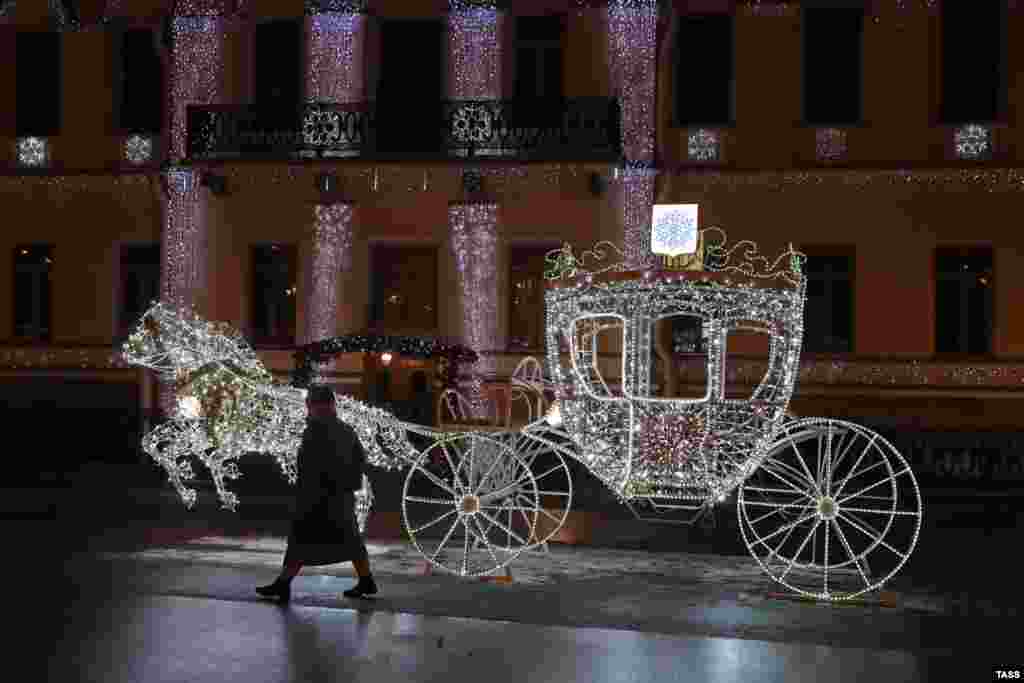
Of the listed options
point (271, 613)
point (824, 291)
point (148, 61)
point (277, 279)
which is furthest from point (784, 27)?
point (271, 613)

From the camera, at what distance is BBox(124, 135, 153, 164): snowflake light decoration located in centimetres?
2644

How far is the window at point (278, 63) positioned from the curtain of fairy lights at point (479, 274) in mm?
4190

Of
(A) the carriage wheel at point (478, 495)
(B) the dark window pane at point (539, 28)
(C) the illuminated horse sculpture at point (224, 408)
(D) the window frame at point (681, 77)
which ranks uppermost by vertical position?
(B) the dark window pane at point (539, 28)

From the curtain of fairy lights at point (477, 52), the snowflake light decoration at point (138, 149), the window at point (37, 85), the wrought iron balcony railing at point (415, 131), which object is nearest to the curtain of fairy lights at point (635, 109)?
the wrought iron balcony railing at point (415, 131)

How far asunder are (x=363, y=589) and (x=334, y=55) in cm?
1663

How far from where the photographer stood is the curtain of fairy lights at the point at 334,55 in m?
25.1

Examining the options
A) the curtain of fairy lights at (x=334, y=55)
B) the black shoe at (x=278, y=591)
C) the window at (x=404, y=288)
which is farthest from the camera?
the window at (x=404, y=288)

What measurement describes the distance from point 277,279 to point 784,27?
10443 millimetres

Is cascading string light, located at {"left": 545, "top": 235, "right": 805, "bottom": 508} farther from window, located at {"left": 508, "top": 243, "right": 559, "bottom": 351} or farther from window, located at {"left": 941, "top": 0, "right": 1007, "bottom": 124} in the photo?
window, located at {"left": 941, "top": 0, "right": 1007, "bottom": 124}

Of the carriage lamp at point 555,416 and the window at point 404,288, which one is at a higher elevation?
the window at point 404,288

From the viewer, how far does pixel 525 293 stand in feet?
82.2

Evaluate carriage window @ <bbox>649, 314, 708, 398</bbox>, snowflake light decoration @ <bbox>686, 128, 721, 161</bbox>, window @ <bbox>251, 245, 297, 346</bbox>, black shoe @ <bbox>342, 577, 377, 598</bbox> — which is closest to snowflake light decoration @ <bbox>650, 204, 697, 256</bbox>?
black shoe @ <bbox>342, 577, 377, 598</bbox>

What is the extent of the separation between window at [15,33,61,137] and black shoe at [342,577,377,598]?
19505mm

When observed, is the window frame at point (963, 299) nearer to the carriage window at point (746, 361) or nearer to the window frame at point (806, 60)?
the window frame at point (806, 60)
